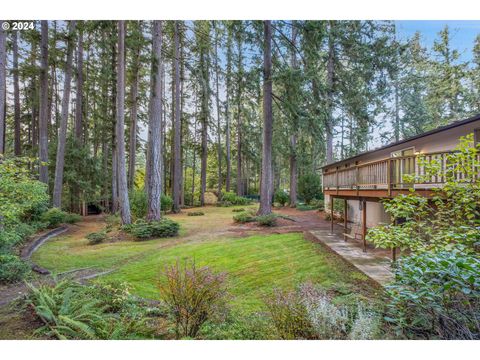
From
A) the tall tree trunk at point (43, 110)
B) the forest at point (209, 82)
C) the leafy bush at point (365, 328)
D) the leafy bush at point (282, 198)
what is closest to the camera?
the leafy bush at point (365, 328)

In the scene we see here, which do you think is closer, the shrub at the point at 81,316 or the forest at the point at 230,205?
the shrub at the point at 81,316

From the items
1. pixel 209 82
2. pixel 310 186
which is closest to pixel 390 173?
pixel 209 82

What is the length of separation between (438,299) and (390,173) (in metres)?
2.73

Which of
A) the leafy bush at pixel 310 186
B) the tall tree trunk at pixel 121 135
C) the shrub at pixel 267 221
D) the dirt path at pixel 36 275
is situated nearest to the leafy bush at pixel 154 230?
the tall tree trunk at pixel 121 135

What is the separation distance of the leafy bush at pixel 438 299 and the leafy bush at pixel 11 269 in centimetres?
495

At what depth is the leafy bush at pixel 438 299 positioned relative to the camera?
2.34 metres

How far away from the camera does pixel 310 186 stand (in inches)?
656

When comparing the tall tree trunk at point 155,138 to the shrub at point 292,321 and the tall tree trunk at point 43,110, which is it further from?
the shrub at point 292,321

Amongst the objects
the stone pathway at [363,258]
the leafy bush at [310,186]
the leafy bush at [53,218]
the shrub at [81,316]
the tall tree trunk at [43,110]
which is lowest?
the stone pathway at [363,258]

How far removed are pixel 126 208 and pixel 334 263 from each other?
20.8ft

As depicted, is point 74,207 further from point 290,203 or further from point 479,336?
point 479,336

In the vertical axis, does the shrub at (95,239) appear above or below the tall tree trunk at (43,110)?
below

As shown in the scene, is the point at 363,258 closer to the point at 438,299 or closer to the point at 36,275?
the point at 438,299

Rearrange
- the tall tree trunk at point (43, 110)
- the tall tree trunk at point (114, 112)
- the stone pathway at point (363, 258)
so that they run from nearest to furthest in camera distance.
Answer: the stone pathway at point (363, 258), the tall tree trunk at point (43, 110), the tall tree trunk at point (114, 112)
